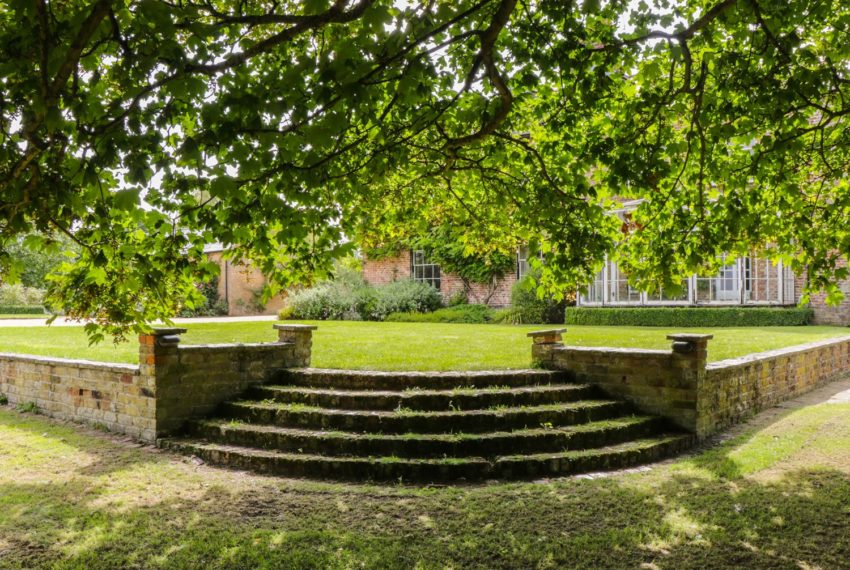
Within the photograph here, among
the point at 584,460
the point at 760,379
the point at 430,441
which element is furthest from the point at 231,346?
the point at 760,379

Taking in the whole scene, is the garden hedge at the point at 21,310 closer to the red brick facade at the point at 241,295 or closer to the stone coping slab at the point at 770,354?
the red brick facade at the point at 241,295

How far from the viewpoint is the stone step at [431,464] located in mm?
6094

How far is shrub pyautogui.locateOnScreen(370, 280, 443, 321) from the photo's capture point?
2123 centimetres

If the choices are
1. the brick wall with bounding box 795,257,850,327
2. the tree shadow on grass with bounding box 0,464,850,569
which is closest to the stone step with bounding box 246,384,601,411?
the tree shadow on grass with bounding box 0,464,850,569

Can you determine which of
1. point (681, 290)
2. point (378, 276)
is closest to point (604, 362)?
point (681, 290)

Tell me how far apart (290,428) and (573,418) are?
10.8 ft

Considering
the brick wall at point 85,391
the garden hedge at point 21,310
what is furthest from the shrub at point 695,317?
the garden hedge at point 21,310

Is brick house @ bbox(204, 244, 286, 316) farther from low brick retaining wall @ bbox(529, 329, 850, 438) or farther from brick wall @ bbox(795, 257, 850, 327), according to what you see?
low brick retaining wall @ bbox(529, 329, 850, 438)

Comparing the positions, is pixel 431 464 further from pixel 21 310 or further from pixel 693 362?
pixel 21 310

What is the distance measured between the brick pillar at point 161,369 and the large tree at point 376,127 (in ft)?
2.82

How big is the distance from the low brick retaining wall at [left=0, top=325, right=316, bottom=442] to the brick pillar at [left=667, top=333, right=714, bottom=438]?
4.98 meters

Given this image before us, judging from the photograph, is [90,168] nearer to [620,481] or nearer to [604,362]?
[620,481]

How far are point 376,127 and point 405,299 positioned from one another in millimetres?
15726

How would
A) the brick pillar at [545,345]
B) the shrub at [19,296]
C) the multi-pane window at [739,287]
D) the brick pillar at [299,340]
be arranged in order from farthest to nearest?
the shrub at [19,296] < the multi-pane window at [739,287] < the brick pillar at [299,340] < the brick pillar at [545,345]
